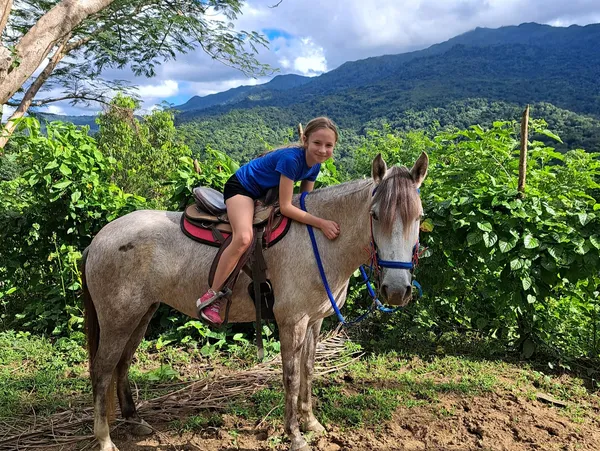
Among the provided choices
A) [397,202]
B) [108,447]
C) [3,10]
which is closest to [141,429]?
[108,447]

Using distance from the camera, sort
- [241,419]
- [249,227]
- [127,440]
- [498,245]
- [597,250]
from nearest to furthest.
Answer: [249,227], [127,440], [241,419], [597,250], [498,245]

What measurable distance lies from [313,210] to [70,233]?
411 centimetres

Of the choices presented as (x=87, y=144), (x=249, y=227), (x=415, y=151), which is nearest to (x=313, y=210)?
(x=249, y=227)

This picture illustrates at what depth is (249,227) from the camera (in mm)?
2697

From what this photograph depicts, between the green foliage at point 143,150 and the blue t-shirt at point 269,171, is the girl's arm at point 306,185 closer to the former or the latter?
the blue t-shirt at point 269,171

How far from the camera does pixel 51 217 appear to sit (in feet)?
17.3

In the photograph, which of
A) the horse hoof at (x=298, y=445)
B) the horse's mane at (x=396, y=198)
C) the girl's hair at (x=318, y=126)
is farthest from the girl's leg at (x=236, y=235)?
the horse hoof at (x=298, y=445)

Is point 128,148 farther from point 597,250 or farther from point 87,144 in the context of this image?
point 597,250

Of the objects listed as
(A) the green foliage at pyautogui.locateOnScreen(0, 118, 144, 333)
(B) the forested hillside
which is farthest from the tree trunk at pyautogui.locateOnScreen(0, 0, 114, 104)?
(B) the forested hillside

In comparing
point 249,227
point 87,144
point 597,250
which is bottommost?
point 597,250

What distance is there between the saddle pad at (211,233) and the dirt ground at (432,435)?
5.29 feet

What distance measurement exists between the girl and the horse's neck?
87 mm

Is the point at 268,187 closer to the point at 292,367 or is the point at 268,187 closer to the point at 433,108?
the point at 292,367

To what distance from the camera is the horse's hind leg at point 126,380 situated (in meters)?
3.25
